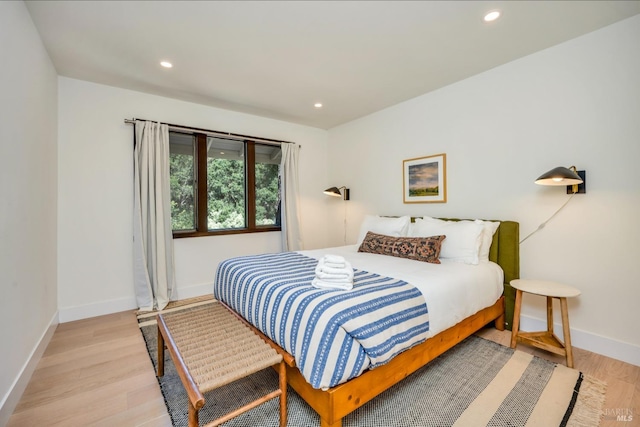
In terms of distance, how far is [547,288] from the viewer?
7.11 feet

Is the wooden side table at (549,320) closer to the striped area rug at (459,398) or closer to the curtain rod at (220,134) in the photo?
the striped area rug at (459,398)

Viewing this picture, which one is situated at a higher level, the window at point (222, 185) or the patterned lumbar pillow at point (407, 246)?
the window at point (222, 185)

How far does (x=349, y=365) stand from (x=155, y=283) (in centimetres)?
280

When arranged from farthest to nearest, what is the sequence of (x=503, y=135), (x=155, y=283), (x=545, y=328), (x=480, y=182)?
(x=155, y=283) < (x=480, y=182) < (x=503, y=135) < (x=545, y=328)

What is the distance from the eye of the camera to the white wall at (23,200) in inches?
63.1

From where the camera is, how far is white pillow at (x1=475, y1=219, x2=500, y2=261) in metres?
2.62

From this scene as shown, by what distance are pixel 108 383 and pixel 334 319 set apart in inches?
68.0

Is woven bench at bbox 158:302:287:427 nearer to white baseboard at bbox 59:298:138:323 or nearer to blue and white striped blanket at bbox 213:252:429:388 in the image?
blue and white striped blanket at bbox 213:252:429:388

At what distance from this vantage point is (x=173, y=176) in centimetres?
354

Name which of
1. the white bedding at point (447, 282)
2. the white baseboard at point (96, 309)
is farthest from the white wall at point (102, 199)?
the white bedding at point (447, 282)

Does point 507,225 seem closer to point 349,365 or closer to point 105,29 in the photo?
point 349,365

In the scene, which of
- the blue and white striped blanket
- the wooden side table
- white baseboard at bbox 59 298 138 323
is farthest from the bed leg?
white baseboard at bbox 59 298 138 323

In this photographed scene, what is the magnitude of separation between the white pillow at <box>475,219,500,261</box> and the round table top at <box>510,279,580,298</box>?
345mm

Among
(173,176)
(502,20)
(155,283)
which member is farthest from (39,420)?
(502,20)
